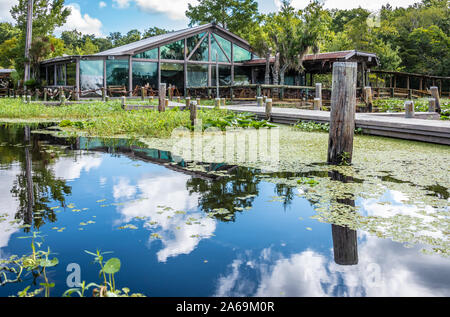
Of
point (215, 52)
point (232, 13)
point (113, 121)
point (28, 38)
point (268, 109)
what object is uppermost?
point (232, 13)

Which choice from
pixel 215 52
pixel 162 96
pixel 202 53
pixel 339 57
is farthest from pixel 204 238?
pixel 215 52

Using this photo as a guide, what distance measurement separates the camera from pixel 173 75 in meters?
26.9

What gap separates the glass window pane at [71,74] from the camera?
998 inches

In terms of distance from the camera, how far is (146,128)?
10.4 m

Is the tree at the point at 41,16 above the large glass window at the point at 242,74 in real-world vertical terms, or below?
above

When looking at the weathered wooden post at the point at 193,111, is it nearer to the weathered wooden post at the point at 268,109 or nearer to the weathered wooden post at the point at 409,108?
the weathered wooden post at the point at 268,109

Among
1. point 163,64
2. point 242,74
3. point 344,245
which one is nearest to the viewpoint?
point 344,245

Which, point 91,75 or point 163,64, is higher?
point 163,64

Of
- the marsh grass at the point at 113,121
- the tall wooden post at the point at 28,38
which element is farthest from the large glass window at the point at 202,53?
the marsh grass at the point at 113,121

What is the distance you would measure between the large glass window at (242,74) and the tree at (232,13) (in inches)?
388

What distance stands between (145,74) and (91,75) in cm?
322

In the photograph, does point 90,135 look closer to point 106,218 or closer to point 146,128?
point 146,128

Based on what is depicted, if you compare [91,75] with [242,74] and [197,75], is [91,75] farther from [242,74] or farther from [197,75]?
[242,74]

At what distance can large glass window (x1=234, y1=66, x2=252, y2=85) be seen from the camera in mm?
28984
